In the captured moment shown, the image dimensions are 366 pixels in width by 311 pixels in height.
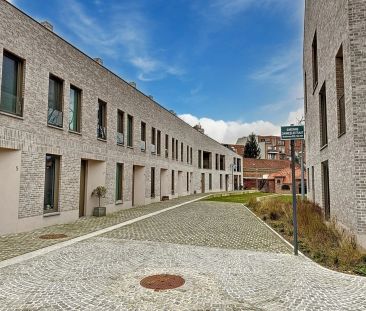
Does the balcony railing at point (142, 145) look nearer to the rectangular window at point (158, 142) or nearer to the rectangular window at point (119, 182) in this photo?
the rectangular window at point (158, 142)

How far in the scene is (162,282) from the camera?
5.23 m

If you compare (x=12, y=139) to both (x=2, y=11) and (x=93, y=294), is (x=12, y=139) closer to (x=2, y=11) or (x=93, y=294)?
(x=2, y=11)

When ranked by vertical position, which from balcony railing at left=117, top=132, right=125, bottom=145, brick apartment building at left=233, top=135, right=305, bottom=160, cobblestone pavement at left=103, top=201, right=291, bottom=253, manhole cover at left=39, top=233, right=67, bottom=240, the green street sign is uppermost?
Result: brick apartment building at left=233, top=135, right=305, bottom=160

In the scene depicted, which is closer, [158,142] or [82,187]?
[82,187]

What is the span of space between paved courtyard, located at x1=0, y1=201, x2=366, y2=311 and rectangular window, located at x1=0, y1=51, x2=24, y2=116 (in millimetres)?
4909

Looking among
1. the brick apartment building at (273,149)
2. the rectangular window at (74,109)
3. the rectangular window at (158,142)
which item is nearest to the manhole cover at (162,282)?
the rectangular window at (74,109)

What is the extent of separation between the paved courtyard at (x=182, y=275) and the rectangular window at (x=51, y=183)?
3.66m

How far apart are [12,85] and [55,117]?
87.8 inches

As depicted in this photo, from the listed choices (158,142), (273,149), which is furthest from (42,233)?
(273,149)

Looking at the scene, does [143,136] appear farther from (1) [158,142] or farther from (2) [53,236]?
(2) [53,236]

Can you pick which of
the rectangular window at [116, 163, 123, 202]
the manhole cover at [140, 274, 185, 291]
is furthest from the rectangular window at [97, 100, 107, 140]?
the manhole cover at [140, 274, 185, 291]

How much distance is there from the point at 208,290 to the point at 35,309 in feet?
8.05

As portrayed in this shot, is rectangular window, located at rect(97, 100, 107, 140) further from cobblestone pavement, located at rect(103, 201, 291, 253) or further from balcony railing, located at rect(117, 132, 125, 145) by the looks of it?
cobblestone pavement, located at rect(103, 201, 291, 253)

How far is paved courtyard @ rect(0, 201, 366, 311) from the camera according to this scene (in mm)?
4371
